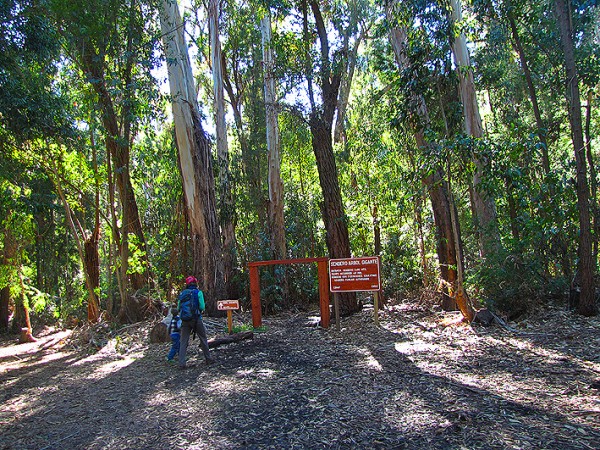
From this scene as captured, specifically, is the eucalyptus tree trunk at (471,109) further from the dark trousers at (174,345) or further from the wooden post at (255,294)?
the dark trousers at (174,345)

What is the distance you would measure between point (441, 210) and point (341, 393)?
23.4ft

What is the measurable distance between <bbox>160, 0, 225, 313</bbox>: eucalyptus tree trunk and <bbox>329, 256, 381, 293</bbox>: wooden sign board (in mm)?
5292

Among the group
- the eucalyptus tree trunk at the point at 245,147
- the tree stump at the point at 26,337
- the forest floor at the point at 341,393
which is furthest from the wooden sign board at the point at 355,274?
the tree stump at the point at 26,337

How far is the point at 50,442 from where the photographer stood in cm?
488

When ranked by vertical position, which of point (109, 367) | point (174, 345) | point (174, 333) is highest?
point (174, 333)

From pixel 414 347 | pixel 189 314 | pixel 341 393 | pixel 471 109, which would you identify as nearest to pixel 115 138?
pixel 189 314

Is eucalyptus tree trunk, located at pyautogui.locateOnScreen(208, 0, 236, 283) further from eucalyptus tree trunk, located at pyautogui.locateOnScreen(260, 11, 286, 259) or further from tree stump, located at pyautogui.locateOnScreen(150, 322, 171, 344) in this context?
tree stump, located at pyautogui.locateOnScreen(150, 322, 171, 344)

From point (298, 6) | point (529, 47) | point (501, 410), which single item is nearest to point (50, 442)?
point (501, 410)

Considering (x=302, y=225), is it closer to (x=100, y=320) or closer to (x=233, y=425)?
(x=100, y=320)

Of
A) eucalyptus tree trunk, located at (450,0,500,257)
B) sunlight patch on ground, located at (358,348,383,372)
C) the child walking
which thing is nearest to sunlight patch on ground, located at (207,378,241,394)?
the child walking

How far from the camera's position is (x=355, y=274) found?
32.4ft

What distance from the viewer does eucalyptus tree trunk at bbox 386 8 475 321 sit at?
9367 millimetres

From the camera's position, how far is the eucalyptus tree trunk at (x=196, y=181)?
14.2m

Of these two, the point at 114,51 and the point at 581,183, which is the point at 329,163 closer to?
the point at 581,183
